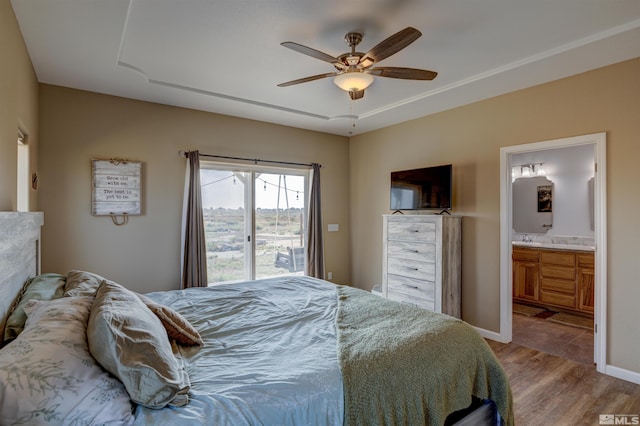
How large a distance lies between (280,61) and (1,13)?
1.80m

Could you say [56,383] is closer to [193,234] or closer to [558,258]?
[193,234]

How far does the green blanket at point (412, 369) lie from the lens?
4.67ft

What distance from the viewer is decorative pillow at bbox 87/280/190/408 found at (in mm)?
1119

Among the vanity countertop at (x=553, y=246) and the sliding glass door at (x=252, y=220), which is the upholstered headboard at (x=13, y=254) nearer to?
the sliding glass door at (x=252, y=220)

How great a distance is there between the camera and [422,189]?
416cm

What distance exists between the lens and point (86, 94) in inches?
137

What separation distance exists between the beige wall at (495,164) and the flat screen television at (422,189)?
0.85 feet

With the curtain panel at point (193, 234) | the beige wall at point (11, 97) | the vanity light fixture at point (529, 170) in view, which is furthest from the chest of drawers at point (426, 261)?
the beige wall at point (11, 97)

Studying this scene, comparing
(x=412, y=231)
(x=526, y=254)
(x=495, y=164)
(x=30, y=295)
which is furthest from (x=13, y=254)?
(x=526, y=254)

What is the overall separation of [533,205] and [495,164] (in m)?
2.39

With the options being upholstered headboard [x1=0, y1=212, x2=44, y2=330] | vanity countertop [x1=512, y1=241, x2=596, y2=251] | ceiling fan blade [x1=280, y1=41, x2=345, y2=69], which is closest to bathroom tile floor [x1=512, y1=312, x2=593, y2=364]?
vanity countertop [x1=512, y1=241, x2=596, y2=251]

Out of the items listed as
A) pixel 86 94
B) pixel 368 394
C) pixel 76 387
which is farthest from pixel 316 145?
pixel 76 387

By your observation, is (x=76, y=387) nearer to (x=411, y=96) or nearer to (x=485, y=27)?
(x=485, y=27)

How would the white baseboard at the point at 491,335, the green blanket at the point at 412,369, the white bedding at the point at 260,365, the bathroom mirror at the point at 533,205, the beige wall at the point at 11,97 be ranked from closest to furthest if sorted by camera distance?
the white bedding at the point at 260,365
the green blanket at the point at 412,369
the beige wall at the point at 11,97
the white baseboard at the point at 491,335
the bathroom mirror at the point at 533,205
